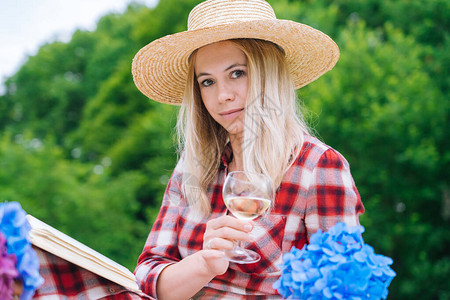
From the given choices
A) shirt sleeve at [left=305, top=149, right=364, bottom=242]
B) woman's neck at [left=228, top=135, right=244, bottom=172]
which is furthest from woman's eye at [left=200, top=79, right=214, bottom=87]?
shirt sleeve at [left=305, top=149, right=364, bottom=242]

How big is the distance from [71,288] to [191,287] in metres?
0.59

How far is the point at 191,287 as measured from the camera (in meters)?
2.29

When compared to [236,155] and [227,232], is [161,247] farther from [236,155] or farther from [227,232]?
[227,232]

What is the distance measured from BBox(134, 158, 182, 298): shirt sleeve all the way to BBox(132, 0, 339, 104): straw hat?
69cm

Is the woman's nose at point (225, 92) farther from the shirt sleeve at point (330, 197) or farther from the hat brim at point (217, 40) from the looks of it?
the shirt sleeve at point (330, 197)

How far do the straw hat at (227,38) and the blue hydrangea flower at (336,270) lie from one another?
1263 mm

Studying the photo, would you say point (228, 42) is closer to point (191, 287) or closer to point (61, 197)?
point (191, 287)

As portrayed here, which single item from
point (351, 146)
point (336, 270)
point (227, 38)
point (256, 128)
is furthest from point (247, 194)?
point (351, 146)

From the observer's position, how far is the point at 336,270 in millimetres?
1552

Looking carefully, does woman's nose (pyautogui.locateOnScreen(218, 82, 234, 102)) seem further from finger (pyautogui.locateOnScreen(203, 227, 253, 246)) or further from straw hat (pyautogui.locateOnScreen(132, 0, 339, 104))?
finger (pyautogui.locateOnScreen(203, 227, 253, 246))

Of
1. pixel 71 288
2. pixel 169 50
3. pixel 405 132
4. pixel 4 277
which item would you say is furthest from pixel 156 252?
pixel 405 132

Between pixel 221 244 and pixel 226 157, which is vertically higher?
pixel 226 157

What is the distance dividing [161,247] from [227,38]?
1.07 m

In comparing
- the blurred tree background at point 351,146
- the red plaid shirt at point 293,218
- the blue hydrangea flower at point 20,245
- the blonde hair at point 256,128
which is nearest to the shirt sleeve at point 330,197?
the red plaid shirt at point 293,218
